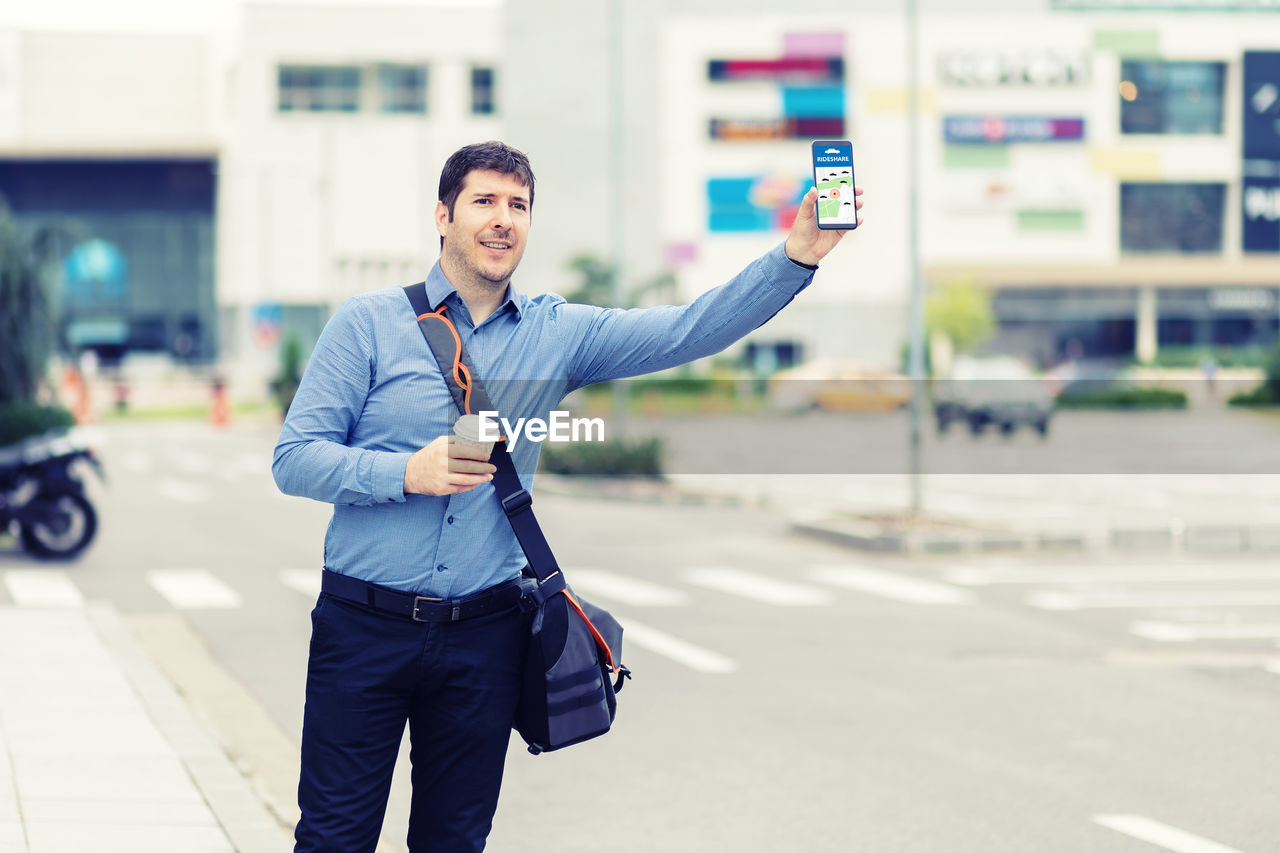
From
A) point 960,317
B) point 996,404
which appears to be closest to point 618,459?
point 996,404

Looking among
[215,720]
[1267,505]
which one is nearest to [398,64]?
[1267,505]

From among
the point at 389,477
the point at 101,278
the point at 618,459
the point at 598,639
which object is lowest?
the point at 618,459

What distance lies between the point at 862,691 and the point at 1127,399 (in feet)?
139

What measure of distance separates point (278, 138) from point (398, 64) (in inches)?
258

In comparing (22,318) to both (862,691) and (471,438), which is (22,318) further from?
(471,438)

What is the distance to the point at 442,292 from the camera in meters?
3.62

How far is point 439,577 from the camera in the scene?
139 inches

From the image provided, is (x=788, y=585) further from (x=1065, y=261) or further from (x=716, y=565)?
(x=1065, y=261)

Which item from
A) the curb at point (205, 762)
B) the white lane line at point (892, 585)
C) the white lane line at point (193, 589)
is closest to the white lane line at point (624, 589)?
the white lane line at point (892, 585)

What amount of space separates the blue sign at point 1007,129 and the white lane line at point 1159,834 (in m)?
65.9

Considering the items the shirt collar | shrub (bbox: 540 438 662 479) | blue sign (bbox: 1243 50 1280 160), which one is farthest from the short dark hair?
blue sign (bbox: 1243 50 1280 160)

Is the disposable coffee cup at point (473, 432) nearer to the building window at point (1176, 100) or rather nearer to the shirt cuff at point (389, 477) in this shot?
the shirt cuff at point (389, 477)

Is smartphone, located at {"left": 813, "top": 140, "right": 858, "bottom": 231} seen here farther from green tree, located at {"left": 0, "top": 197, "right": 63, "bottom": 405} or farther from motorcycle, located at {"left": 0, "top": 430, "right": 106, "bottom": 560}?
green tree, located at {"left": 0, "top": 197, "right": 63, "bottom": 405}

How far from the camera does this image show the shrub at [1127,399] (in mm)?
48594
